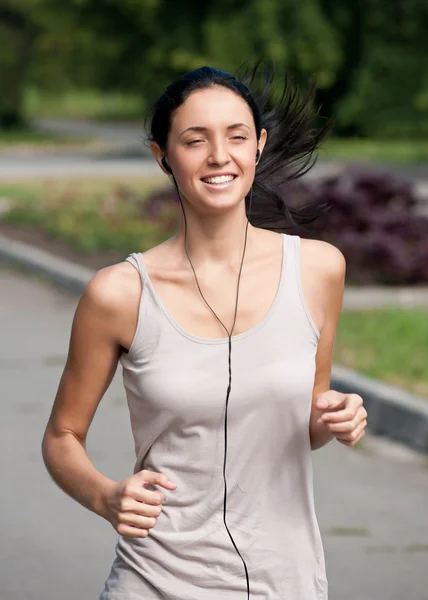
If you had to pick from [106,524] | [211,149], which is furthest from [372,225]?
[211,149]

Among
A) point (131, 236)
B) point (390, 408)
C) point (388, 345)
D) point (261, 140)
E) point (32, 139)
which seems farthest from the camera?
point (32, 139)

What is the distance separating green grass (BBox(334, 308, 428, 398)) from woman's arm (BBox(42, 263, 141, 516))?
5142 mm

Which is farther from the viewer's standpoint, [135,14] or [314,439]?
[135,14]

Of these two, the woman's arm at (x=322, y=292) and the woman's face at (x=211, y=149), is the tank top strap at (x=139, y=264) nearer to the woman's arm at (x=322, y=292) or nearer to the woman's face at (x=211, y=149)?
the woman's face at (x=211, y=149)

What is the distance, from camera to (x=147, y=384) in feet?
10.0

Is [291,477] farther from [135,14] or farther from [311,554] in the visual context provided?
[135,14]

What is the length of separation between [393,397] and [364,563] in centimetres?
225

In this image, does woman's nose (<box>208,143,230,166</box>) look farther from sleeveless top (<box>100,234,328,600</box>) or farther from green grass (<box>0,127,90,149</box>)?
green grass (<box>0,127,90,149</box>)

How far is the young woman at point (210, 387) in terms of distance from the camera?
3039mm

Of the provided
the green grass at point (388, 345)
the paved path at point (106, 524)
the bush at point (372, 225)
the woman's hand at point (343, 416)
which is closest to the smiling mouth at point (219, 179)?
the woman's hand at point (343, 416)

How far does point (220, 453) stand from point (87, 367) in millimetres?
346

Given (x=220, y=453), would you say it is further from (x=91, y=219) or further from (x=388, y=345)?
(x=91, y=219)

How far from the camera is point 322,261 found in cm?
324

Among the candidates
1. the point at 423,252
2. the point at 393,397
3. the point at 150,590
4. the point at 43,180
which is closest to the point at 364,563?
the point at 393,397
